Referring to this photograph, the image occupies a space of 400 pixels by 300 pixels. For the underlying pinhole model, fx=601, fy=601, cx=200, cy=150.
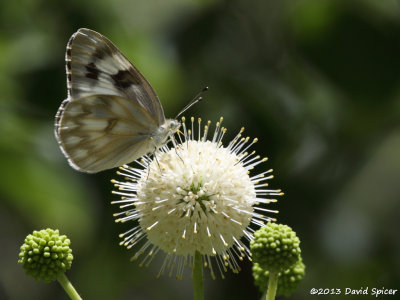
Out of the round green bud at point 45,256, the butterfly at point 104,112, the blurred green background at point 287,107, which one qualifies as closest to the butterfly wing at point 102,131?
the butterfly at point 104,112

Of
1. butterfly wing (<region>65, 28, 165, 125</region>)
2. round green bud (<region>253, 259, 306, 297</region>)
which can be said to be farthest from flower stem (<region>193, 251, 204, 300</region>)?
butterfly wing (<region>65, 28, 165, 125</region>)

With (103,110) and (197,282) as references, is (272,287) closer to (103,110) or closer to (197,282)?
(197,282)

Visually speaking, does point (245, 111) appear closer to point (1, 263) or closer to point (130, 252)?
point (130, 252)

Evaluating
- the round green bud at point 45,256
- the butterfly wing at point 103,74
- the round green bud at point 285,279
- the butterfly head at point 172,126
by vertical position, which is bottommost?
the round green bud at point 285,279

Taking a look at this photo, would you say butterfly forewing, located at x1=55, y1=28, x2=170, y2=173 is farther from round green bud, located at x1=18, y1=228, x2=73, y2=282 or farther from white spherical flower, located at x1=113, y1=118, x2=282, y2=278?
round green bud, located at x1=18, y1=228, x2=73, y2=282

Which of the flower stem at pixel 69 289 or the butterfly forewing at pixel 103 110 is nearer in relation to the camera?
the flower stem at pixel 69 289

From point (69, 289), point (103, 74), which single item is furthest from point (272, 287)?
point (103, 74)

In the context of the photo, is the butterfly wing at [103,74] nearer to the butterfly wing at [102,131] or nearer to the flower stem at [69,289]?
the butterfly wing at [102,131]
